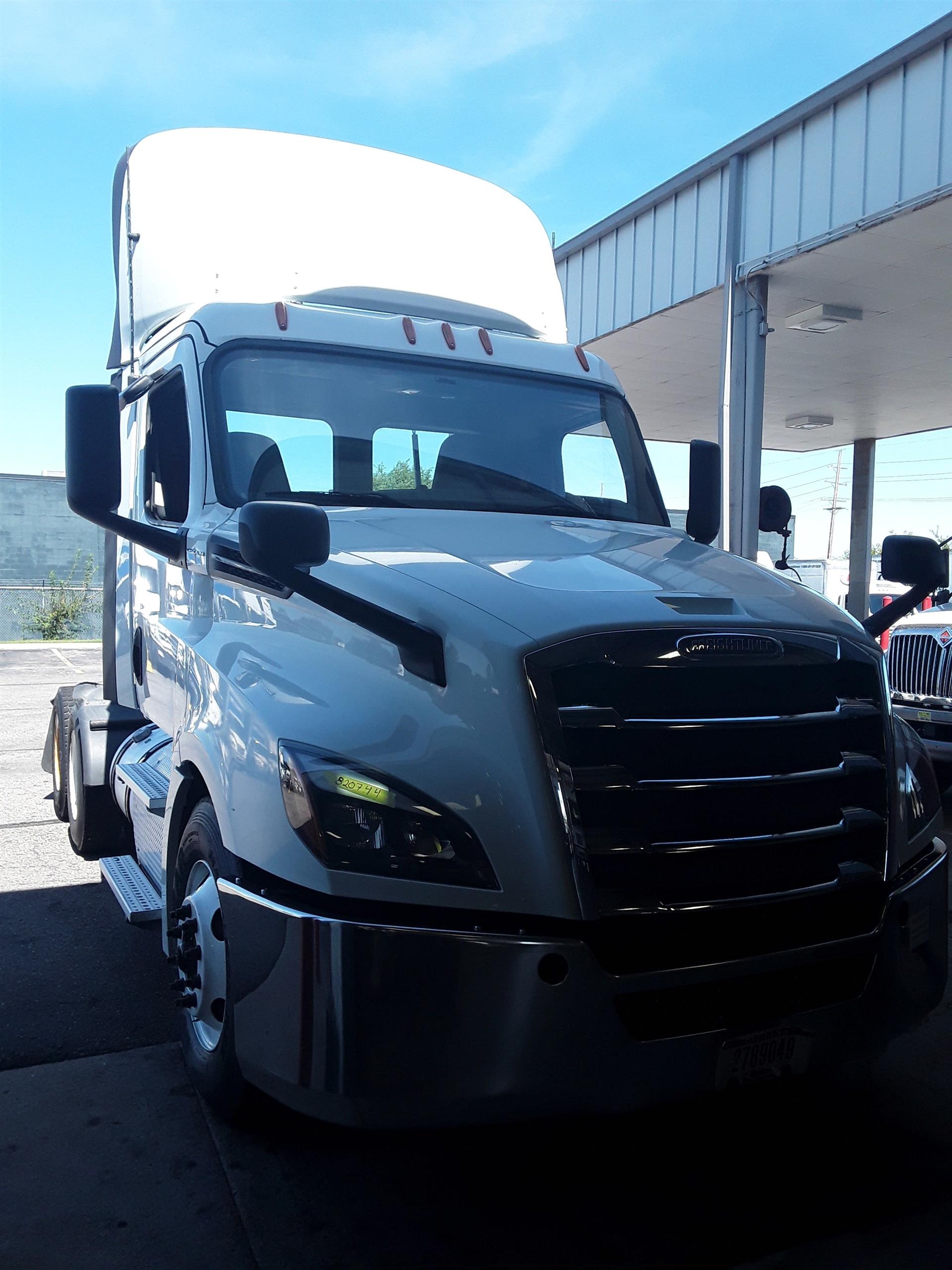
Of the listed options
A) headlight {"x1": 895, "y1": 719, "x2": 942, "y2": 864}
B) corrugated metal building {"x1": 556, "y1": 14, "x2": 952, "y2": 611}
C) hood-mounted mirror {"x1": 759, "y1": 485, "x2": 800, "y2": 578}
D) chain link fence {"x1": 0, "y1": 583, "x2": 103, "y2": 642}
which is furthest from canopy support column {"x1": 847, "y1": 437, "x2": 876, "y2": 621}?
chain link fence {"x1": 0, "y1": 583, "x2": 103, "y2": 642}

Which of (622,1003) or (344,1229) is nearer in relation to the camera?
(622,1003)

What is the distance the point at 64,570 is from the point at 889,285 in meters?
33.5

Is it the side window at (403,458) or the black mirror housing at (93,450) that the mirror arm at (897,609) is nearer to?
the side window at (403,458)

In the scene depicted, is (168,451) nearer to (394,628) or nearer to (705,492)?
(394,628)

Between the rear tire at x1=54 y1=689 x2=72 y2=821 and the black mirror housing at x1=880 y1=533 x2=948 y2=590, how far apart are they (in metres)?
4.41

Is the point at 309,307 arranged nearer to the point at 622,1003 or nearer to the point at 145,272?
the point at 145,272

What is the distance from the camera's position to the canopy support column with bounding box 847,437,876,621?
2088 centimetres

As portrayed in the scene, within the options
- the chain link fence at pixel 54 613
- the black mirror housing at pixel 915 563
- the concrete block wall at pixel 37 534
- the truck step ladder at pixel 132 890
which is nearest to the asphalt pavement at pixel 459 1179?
the truck step ladder at pixel 132 890

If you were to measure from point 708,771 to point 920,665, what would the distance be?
5920mm

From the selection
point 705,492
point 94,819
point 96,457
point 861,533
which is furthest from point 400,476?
point 861,533

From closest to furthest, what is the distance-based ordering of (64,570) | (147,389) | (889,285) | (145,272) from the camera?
(147,389)
(145,272)
(889,285)
(64,570)

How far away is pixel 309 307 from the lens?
170 inches

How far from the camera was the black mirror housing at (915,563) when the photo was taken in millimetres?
3645

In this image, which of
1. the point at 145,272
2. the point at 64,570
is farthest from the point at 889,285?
the point at 64,570
